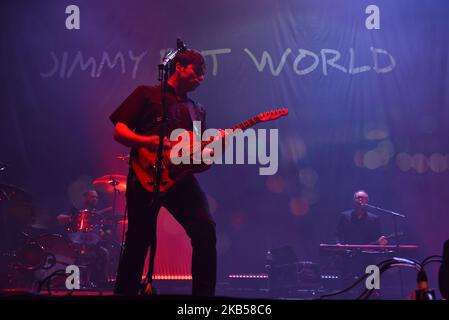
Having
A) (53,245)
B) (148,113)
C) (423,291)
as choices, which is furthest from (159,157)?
(53,245)

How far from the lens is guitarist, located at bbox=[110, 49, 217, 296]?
129 inches

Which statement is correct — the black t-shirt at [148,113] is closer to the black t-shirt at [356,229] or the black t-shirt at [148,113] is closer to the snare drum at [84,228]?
the snare drum at [84,228]

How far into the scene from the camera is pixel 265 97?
346 inches

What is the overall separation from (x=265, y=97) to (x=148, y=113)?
542 cm

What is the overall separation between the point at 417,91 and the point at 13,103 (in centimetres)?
674

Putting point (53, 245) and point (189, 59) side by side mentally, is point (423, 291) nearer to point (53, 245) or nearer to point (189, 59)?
point (189, 59)

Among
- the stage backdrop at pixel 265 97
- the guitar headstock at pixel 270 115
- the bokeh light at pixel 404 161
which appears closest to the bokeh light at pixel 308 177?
the stage backdrop at pixel 265 97

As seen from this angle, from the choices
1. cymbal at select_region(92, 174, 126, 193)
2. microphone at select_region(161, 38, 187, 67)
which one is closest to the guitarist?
microphone at select_region(161, 38, 187, 67)

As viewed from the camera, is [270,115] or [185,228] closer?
[185,228]

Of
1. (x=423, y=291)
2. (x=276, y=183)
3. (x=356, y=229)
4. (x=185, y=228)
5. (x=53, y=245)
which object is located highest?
(x=276, y=183)

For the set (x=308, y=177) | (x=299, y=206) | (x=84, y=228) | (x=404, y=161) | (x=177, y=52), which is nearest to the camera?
(x=177, y=52)

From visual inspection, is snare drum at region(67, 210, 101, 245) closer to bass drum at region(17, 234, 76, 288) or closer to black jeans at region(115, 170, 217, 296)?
bass drum at region(17, 234, 76, 288)

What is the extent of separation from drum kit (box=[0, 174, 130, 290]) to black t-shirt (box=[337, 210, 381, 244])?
3.72 m
